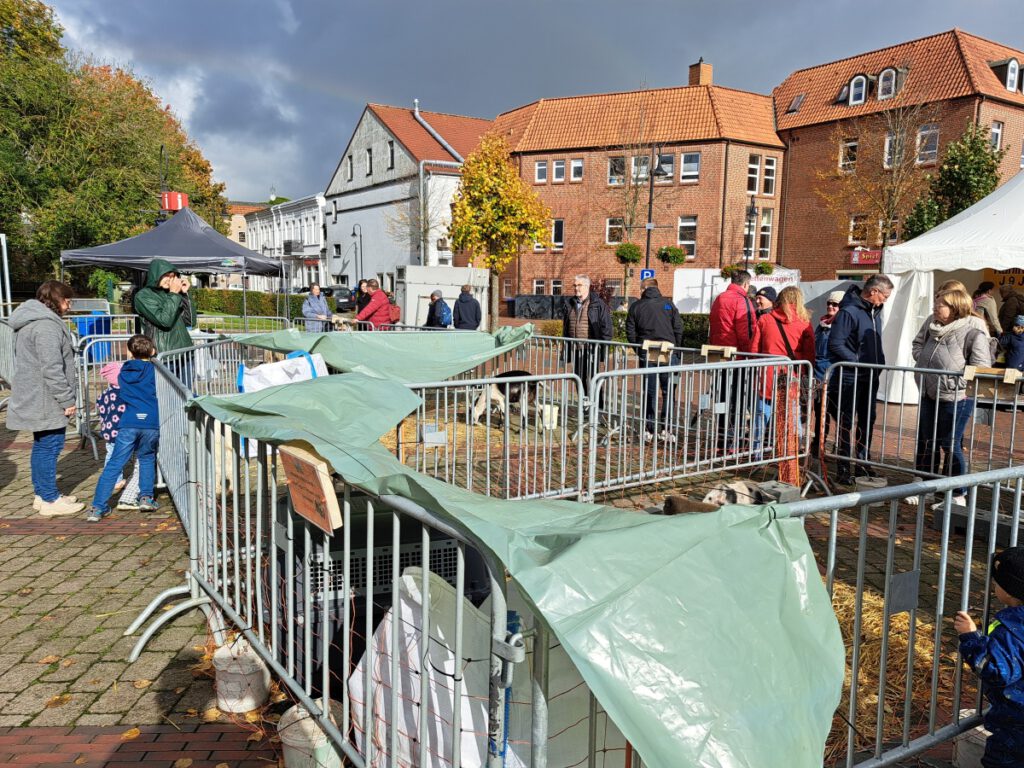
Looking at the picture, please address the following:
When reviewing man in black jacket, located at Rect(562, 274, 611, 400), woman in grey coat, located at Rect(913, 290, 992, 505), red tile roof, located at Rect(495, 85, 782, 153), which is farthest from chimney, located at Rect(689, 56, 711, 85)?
woman in grey coat, located at Rect(913, 290, 992, 505)

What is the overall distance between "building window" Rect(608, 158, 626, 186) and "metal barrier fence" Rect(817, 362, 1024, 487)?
3212 cm

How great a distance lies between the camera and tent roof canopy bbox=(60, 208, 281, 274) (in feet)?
46.4

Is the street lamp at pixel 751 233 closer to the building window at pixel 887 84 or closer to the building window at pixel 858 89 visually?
the building window at pixel 858 89

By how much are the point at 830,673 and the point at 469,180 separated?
30.9m

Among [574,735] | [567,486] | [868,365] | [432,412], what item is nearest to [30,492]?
[432,412]

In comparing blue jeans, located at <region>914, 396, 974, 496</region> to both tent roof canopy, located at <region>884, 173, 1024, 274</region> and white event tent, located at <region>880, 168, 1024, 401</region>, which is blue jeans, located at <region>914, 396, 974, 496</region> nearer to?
white event tent, located at <region>880, 168, 1024, 401</region>

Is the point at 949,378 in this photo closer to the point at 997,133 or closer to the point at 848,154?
the point at 848,154

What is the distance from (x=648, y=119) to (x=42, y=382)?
125ft

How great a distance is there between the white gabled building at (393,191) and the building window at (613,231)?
340 inches

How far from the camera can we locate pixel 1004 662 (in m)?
2.54

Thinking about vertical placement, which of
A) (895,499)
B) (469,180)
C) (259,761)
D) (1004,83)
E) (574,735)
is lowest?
(259,761)

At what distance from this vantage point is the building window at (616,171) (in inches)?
1544

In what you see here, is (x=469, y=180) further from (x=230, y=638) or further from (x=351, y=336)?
(x=230, y=638)

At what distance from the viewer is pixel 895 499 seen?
2.77 meters
